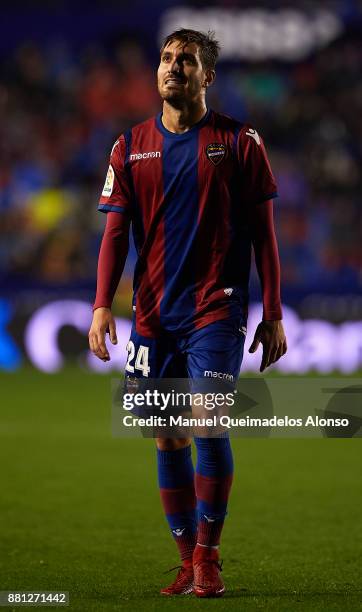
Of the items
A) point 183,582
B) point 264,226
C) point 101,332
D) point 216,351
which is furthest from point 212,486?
point 264,226

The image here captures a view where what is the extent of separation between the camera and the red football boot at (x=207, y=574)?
4.12 metres

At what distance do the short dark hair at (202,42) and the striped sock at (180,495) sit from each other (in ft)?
4.70

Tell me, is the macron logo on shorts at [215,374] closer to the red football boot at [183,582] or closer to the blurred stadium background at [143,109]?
the red football boot at [183,582]

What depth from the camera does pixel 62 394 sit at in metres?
11.0

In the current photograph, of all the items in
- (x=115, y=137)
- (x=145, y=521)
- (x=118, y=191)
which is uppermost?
(x=115, y=137)

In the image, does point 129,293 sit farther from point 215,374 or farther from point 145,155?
point 215,374

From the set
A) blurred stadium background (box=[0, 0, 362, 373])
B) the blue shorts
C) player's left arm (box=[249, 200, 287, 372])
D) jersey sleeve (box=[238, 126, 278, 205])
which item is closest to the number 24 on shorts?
the blue shorts

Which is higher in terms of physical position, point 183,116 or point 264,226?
point 183,116

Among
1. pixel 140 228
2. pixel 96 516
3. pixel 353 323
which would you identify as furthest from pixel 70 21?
pixel 140 228

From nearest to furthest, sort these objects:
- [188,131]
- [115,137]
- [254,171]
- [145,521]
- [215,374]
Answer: [215,374]
[254,171]
[188,131]
[145,521]
[115,137]

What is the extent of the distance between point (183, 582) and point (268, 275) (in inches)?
45.5

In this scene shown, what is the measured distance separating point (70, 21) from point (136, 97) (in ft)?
5.30

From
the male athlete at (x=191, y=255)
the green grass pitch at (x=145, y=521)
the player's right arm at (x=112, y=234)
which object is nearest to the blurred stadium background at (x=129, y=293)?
the green grass pitch at (x=145, y=521)

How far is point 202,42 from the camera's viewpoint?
4277mm
